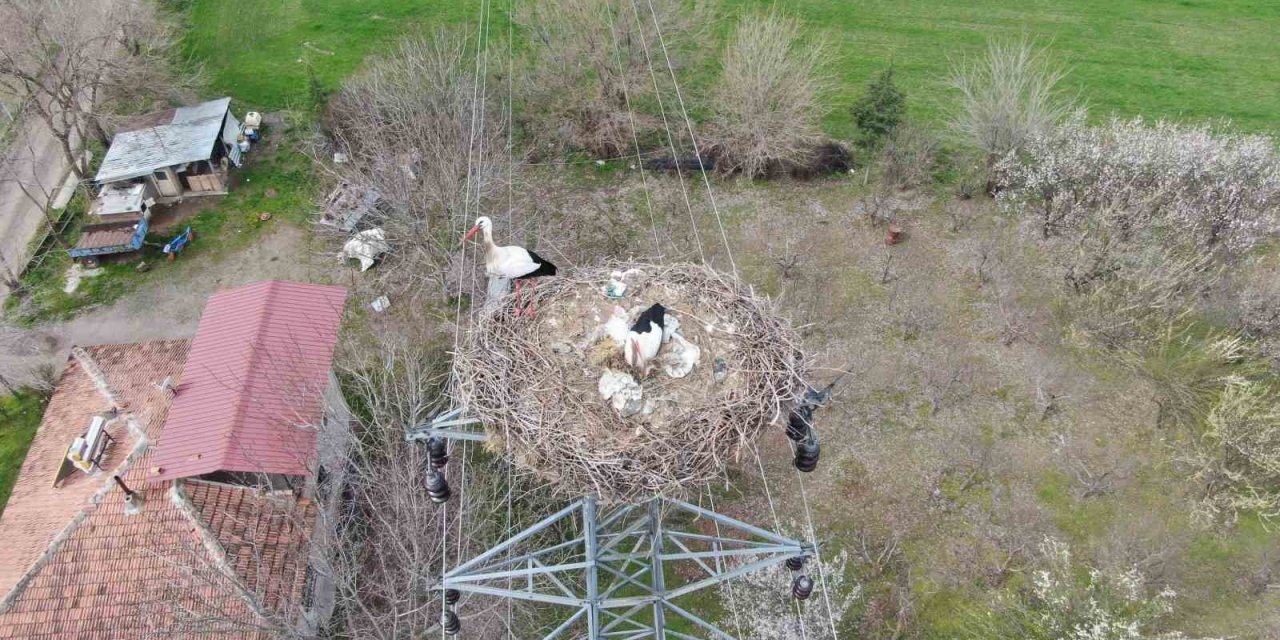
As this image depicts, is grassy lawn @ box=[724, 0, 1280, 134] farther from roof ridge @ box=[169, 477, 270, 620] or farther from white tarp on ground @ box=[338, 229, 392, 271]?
roof ridge @ box=[169, 477, 270, 620]

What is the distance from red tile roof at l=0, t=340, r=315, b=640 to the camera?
12.3 meters

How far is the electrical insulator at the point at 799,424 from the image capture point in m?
7.84

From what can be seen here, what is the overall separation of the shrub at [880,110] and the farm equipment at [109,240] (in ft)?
72.9

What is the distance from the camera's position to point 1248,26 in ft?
101

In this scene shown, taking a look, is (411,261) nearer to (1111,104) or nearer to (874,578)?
(874,578)

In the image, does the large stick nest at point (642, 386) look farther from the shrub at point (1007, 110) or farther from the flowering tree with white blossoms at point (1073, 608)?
the shrub at point (1007, 110)

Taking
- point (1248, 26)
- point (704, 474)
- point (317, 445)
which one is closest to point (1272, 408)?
point (704, 474)

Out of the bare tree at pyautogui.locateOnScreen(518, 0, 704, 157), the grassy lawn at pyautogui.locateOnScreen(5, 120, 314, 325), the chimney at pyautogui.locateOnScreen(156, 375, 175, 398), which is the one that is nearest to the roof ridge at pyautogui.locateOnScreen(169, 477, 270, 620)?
the chimney at pyautogui.locateOnScreen(156, 375, 175, 398)

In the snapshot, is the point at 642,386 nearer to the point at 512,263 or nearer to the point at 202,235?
the point at 512,263

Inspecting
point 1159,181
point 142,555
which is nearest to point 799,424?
point 142,555

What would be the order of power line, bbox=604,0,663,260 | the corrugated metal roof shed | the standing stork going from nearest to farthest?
1. the standing stork
2. power line, bbox=604,0,663,260
3. the corrugated metal roof shed

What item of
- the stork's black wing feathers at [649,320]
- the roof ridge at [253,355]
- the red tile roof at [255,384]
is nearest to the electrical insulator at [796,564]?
the stork's black wing feathers at [649,320]

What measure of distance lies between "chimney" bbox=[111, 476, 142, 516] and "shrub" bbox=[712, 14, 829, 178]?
1760 cm

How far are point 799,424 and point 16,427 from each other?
20055 mm
